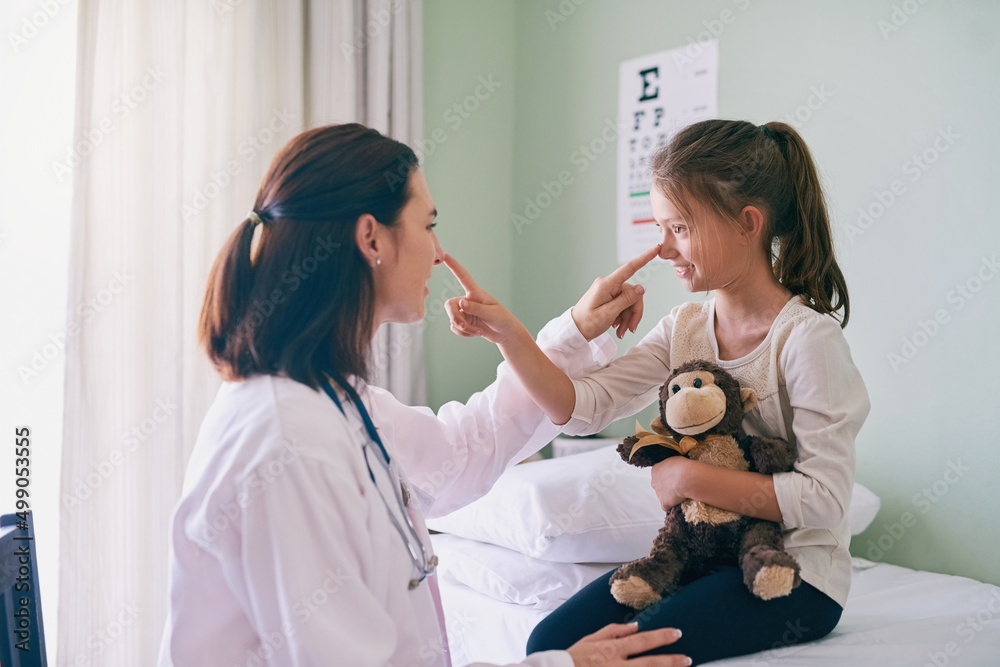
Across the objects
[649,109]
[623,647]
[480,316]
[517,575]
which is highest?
[649,109]

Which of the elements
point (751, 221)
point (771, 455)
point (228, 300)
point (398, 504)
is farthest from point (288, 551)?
point (751, 221)

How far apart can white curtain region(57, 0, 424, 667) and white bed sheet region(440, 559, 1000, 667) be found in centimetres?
82

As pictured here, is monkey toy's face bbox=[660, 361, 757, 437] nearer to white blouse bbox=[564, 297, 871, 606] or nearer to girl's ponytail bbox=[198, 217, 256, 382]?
white blouse bbox=[564, 297, 871, 606]

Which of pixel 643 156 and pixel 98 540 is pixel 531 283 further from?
pixel 98 540

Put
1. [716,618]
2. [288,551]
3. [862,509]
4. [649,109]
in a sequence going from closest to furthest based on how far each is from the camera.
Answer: [288,551] < [716,618] < [862,509] < [649,109]

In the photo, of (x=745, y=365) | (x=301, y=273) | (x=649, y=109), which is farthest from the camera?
(x=649, y=109)

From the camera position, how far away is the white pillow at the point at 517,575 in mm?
1604

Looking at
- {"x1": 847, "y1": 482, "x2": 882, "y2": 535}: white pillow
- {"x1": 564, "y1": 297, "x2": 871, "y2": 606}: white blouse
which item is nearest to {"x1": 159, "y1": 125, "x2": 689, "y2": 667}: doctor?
{"x1": 564, "y1": 297, "x2": 871, "y2": 606}: white blouse

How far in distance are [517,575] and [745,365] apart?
2.30ft

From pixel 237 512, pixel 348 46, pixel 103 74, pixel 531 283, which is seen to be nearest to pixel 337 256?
pixel 237 512

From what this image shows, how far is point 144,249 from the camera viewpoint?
201 cm

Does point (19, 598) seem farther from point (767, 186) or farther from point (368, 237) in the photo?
point (767, 186)

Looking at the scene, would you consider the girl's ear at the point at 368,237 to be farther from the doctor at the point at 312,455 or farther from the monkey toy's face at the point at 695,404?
the monkey toy's face at the point at 695,404

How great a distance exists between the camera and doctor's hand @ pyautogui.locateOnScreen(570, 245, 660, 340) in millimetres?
1404
